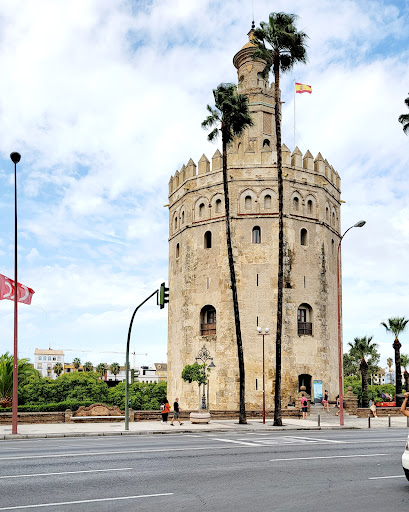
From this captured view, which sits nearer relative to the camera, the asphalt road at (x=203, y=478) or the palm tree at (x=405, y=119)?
the asphalt road at (x=203, y=478)

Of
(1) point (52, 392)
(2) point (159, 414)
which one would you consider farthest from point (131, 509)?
(1) point (52, 392)

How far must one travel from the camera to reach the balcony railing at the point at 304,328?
130 ft

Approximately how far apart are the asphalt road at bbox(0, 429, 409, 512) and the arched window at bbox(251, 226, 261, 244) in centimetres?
2273

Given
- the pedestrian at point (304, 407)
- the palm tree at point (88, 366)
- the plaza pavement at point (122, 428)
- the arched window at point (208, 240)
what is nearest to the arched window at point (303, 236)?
the arched window at point (208, 240)

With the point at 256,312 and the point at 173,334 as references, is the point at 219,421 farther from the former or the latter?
the point at 173,334

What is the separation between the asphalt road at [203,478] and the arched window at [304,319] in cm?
2170

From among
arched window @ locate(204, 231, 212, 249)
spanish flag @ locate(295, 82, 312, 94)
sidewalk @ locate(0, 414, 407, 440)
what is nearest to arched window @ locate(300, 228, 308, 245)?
arched window @ locate(204, 231, 212, 249)

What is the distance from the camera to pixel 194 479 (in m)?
11.2

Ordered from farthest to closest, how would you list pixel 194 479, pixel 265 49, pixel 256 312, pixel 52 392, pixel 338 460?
1. pixel 52 392
2. pixel 256 312
3. pixel 265 49
4. pixel 338 460
5. pixel 194 479

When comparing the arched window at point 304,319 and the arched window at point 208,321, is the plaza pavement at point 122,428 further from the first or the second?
the arched window at point 208,321

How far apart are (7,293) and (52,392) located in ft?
125

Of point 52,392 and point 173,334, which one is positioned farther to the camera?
point 52,392

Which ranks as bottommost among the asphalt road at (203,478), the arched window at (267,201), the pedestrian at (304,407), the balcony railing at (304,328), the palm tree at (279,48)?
the pedestrian at (304,407)

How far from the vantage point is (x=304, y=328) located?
39.6 m
